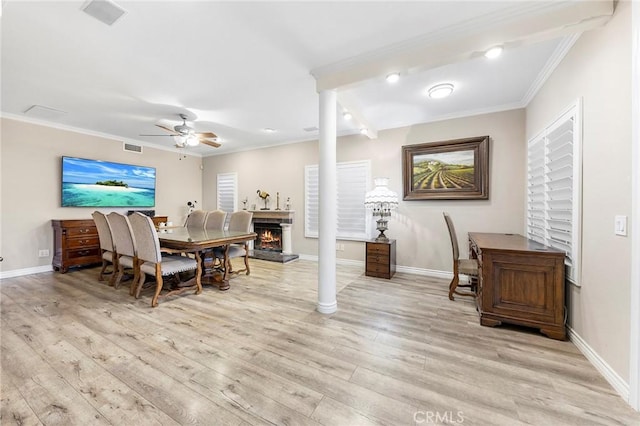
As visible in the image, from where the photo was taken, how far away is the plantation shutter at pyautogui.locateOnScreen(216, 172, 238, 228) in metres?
6.49

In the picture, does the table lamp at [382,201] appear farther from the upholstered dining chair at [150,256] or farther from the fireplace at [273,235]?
the upholstered dining chair at [150,256]

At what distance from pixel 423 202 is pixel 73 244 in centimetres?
611

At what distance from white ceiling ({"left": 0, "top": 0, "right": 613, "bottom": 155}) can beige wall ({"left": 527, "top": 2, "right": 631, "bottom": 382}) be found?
0.23 m

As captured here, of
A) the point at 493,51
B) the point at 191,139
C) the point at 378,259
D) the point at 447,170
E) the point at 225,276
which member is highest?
the point at 493,51

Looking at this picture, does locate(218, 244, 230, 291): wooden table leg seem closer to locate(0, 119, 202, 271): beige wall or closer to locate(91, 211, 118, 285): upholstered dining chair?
locate(91, 211, 118, 285): upholstered dining chair

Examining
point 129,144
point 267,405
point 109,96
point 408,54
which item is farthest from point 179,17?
point 129,144

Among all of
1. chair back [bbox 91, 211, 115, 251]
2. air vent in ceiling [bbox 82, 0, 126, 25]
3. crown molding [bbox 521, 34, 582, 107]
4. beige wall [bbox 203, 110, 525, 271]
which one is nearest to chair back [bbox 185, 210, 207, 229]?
chair back [bbox 91, 211, 115, 251]

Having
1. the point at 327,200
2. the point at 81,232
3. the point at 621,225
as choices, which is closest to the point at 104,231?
the point at 81,232

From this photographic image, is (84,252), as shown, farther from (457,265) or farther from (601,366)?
(601,366)

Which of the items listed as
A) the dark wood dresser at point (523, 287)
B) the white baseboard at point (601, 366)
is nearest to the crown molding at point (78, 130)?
the dark wood dresser at point (523, 287)

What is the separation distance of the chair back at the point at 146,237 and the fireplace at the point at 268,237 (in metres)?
2.84

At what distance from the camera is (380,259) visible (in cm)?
407

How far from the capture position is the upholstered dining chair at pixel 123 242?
3.20 m

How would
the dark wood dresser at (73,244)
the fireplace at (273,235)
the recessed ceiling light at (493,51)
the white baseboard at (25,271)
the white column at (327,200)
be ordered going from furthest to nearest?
1. the fireplace at (273,235)
2. the dark wood dresser at (73,244)
3. the white baseboard at (25,271)
4. the white column at (327,200)
5. the recessed ceiling light at (493,51)
